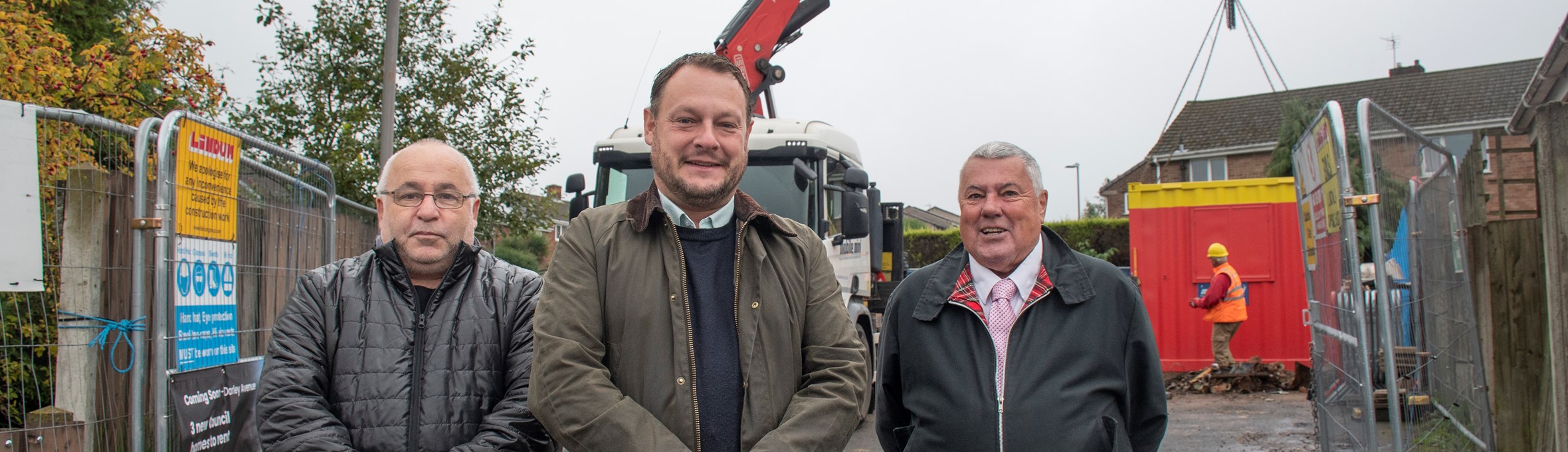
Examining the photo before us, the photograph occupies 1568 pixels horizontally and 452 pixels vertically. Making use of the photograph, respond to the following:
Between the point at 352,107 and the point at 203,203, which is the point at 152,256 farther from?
the point at 352,107

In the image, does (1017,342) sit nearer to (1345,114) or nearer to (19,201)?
(19,201)

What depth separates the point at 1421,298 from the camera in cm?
429

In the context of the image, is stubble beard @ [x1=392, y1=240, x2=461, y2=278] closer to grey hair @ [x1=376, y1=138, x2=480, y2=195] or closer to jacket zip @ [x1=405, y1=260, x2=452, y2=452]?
jacket zip @ [x1=405, y1=260, x2=452, y2=452]

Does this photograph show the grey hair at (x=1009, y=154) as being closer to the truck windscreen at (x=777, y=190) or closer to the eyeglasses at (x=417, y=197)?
the eyeglasses at (x=417, y=197)

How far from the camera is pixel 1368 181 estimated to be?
3840 millimetres

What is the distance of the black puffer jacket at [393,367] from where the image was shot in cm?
245

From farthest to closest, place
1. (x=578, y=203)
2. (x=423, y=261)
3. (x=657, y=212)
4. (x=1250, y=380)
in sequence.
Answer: (x=1250, y=380)
(x=578, y=203)
(x=423, y=261)
(x=657, y=212)

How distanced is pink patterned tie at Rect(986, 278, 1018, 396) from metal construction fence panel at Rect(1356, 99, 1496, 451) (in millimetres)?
2040

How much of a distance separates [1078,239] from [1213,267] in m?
18.6

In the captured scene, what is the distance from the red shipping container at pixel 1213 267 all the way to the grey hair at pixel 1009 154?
380 inches

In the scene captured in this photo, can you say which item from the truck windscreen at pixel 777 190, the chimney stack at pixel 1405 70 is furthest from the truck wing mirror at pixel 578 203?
the chimney stack at pixel 1405 70

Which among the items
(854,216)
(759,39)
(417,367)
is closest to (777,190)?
(854,216)

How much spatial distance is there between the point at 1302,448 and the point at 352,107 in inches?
396

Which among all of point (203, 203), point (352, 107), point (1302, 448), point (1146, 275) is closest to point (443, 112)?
point (352, 107)
